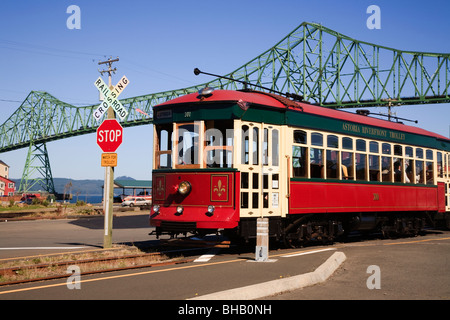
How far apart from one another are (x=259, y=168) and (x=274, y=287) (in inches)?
205

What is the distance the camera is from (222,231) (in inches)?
496

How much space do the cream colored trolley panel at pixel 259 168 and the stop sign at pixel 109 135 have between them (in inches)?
166

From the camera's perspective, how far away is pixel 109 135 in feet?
49.8

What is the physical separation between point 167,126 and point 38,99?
14063cm

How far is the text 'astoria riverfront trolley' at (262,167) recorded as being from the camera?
40.7 ft

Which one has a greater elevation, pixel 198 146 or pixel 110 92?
pixel 110 92

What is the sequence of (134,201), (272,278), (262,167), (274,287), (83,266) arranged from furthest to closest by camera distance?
(134,201), (262,167), (83,266), (272,278), (274,287)

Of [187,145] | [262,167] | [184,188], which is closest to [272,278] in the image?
[184,188]

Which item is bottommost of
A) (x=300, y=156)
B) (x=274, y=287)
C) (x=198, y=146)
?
(x=274, y=287)

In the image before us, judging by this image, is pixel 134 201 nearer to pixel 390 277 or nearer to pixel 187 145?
pixel 187 145

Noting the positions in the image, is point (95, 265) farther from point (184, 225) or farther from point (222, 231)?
point (222, 231)

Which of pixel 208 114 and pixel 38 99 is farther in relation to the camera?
pixel 38 99
